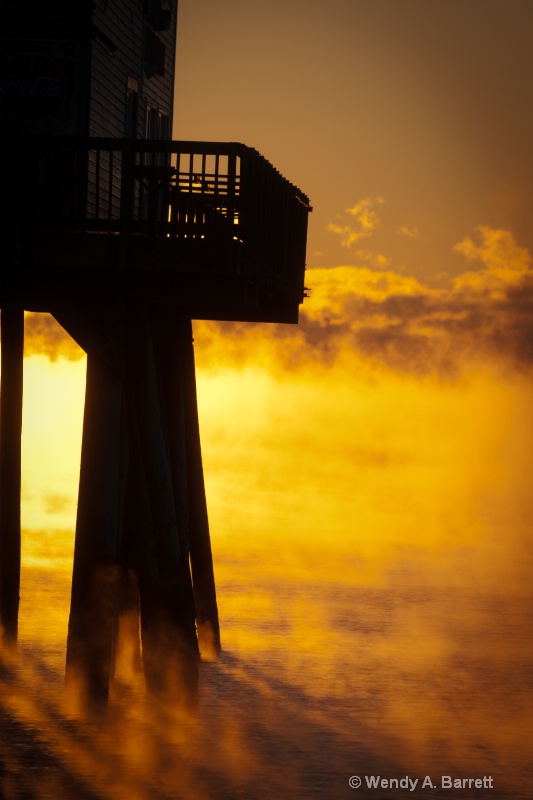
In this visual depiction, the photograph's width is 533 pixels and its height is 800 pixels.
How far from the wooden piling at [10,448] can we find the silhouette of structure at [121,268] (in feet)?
0.27

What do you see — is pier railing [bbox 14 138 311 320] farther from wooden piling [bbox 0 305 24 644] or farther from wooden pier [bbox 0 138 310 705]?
wooden piling [bbox 0 305 24 644]

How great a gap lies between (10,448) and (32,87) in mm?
6615

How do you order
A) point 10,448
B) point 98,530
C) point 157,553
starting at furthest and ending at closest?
1. point 10,448
2. point 157,553
3. point 98,530

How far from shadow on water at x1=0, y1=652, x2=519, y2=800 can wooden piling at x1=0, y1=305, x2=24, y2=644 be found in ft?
6.83

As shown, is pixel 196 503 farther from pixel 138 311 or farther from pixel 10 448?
pixel 138 311

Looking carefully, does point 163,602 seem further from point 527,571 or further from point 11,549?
point 527,571

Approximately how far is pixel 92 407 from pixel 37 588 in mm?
24015

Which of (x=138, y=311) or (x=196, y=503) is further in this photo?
(x=196, y=503)

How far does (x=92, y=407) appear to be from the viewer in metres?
21.9

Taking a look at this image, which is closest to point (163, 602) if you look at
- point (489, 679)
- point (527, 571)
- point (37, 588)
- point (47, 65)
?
point (47, 65)

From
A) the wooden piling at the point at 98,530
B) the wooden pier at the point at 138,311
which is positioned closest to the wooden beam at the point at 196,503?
the wooden pier at the point at 138,311

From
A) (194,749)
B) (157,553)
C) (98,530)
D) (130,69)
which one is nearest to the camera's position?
(98,530)

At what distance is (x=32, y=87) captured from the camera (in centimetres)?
2181

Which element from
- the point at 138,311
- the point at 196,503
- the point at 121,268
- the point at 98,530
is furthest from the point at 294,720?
the point at 121,268
